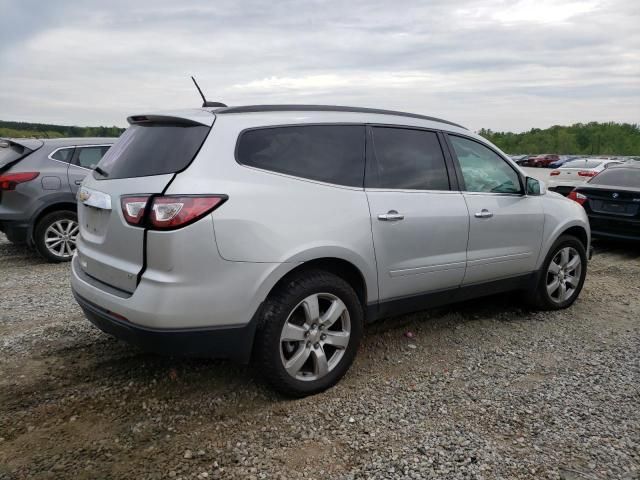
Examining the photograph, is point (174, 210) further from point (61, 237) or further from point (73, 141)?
point (73, 141)

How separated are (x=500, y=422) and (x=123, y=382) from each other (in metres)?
2.34

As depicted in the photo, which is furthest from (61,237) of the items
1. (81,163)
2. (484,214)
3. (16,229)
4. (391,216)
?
(484,214)

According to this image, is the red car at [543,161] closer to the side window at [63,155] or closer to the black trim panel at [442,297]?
the side window at [63,155]

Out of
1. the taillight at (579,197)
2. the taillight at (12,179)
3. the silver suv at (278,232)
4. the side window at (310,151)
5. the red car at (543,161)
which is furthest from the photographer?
the red car at (543,161)

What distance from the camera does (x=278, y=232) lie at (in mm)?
2922

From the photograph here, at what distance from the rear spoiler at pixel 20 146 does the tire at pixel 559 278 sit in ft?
21.0

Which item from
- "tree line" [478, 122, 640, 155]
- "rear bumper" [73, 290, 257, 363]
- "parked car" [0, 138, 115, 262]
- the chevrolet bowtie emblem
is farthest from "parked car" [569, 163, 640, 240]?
"tree line" [478, 122, 640, 155]

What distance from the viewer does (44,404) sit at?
3133 millimetres

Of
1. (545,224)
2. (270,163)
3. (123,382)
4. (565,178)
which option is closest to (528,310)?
(545,224)

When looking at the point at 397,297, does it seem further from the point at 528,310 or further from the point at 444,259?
the point at 528,310

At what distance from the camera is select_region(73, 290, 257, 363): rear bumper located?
2750 mm

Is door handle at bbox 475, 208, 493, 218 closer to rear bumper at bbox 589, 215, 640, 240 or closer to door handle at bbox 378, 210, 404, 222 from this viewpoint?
door handle at bbox 378, 210, 404, 222

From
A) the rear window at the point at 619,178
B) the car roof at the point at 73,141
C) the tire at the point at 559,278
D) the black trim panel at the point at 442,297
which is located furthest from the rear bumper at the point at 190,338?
the rear window at the point at 619,178

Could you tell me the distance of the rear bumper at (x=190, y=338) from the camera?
275cm
